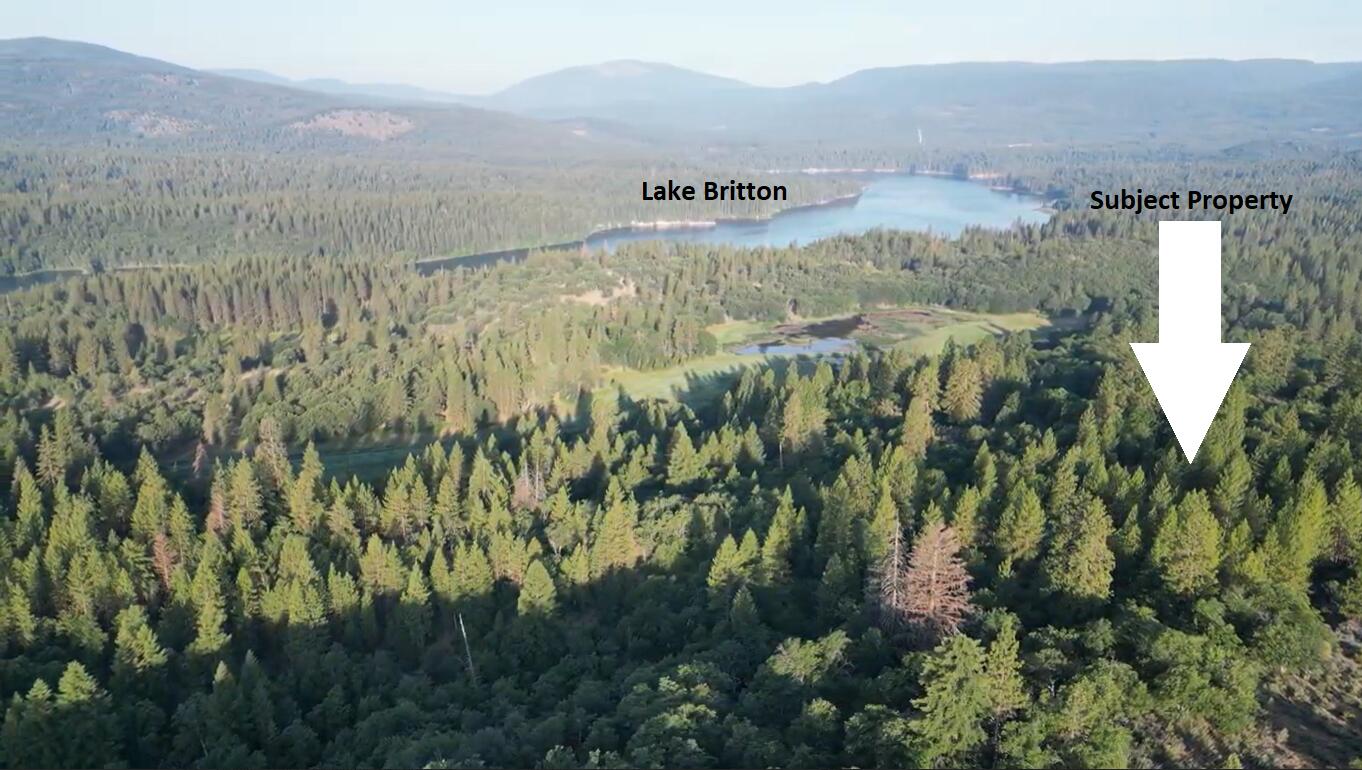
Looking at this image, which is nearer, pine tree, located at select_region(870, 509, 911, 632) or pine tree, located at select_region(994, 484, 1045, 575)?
pine tree, located at select_region(870, 509, 911, 632)

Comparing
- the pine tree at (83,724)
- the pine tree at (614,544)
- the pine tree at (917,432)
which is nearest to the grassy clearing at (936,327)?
the pine tree at (917,432)

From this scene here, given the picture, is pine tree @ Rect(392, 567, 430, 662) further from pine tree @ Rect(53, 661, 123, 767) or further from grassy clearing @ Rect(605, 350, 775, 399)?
A: grassy clearing @ Rect(605, 350, 775, 399)

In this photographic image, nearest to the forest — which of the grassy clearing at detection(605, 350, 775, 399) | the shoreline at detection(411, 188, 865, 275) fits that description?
the grassy clearing at detection(605, 350, 775, 399)

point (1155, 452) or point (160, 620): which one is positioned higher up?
point (1155, 452)

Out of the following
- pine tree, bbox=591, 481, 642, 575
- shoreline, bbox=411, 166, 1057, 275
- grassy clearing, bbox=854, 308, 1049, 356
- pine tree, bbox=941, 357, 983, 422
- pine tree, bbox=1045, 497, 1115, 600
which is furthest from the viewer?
shoreline, bbox=411, 166, 1057, 275

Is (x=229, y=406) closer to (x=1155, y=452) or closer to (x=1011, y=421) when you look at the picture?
(x=1011, y=421)

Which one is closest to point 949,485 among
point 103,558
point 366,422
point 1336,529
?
point 1336,529
